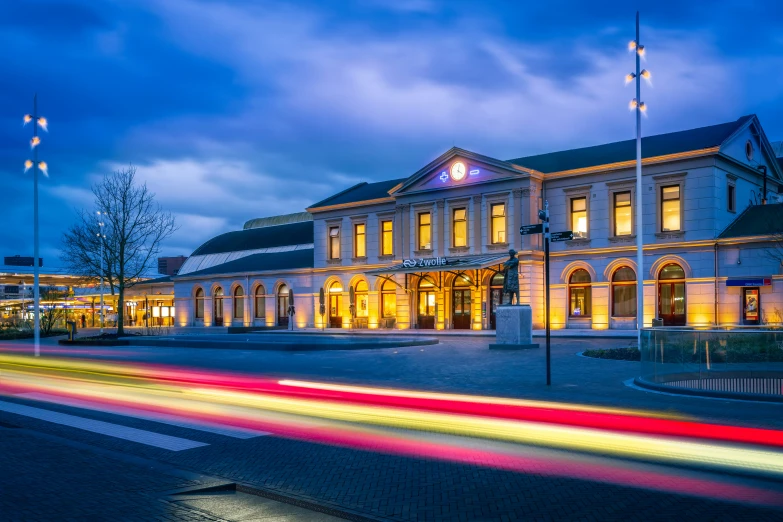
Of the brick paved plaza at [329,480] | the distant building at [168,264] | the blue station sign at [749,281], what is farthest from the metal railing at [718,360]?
the distant building at [168,264]

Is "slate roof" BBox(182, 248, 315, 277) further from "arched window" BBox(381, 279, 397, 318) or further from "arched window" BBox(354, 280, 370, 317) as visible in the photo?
"arched window" BBox(381, 279, 397, 318)

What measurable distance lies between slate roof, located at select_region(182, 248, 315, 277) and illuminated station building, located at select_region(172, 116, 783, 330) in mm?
648

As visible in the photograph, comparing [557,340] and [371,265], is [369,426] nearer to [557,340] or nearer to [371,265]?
[557,340]

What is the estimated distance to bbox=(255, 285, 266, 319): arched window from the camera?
183 ft

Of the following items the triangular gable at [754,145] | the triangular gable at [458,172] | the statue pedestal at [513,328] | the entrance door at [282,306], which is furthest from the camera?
the entrance door at [282,306]

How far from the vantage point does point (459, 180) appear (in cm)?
4456

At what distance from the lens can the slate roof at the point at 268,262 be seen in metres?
55.3

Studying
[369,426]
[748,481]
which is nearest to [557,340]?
[369,426]

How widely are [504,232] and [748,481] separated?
118 ft

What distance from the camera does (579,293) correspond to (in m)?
41.0

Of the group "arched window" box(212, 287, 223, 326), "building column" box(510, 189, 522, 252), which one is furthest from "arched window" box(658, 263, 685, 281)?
"arched window" box(212, 287, 223, 326)

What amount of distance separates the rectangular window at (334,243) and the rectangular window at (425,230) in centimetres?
812

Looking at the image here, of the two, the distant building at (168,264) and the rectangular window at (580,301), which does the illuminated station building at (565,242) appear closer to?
the rectangular window at (580,301)

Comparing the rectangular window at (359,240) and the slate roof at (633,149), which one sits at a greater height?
the slate roof at (633,149)
